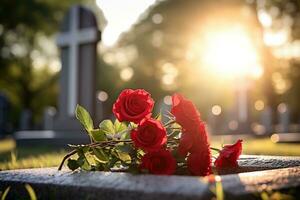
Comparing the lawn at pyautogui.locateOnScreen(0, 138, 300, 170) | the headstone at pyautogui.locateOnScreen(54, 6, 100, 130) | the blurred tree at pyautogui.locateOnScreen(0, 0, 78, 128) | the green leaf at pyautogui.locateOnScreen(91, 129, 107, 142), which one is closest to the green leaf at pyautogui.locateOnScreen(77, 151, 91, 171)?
the green leaf at pyautogui.locateOnScreen(91, 129, 107, 142)

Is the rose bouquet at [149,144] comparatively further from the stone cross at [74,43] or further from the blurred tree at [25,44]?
the blurred tree at [25,44]

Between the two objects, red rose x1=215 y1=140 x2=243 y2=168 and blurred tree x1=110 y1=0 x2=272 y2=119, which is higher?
blurred tree x1=110 y1=0 x2=272 y2=119

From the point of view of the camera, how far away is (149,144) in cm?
227

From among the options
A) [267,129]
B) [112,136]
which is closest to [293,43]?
[267,129]

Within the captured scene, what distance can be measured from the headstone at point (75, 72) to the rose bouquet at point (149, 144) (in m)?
7.01

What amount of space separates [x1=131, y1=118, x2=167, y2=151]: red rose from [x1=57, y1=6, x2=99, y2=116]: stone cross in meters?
7.69

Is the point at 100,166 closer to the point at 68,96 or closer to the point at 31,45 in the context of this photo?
the point at 68,96

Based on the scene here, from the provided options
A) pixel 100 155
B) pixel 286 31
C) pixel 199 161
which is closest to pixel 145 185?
pixel 199 161

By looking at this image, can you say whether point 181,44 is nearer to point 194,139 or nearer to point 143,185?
point 194,139

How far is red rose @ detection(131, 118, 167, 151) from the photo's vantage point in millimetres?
2271

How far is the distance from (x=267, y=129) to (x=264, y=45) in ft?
15.9

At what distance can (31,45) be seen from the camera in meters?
30.0

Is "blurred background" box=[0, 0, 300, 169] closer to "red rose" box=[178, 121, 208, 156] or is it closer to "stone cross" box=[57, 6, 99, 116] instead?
"stone cross" box=[57, 6, 99, 116]

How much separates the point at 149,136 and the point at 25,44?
2871cm
